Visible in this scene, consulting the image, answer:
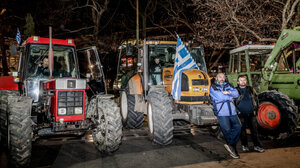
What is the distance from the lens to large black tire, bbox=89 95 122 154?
15.9 ft

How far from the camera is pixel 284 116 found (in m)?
5.85

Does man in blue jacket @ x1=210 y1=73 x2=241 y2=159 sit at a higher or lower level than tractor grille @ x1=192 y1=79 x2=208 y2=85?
lower

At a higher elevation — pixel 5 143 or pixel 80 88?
pixel 80 88

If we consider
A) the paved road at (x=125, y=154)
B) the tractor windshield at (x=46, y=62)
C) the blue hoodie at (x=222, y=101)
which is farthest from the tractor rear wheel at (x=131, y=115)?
the blue hoodie at (x=222, y=101)

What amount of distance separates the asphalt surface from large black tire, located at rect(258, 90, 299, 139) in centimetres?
24

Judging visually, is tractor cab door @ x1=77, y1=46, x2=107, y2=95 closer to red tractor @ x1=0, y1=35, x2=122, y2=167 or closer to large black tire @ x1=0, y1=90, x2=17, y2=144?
red tractor @ x1=0, y1=35, x2=122, y2=167

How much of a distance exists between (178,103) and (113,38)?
15930 millimetres

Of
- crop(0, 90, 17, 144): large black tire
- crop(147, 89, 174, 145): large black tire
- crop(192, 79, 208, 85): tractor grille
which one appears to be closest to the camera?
crop(0, 90, 17, 144): large black tire

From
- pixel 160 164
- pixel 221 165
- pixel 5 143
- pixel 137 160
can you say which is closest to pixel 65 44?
pixel 5 143

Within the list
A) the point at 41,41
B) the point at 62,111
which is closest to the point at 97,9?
the point at 41,41

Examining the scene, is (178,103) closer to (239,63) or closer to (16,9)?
(239,63)

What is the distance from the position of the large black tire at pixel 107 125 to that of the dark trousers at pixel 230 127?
2220 mm

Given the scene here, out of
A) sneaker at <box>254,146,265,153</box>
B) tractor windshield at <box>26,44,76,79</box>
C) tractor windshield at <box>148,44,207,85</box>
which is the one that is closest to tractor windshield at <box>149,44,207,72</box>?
tractor windshield at <box>148,44,207,85</box>

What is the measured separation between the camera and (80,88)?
5.34 meters
